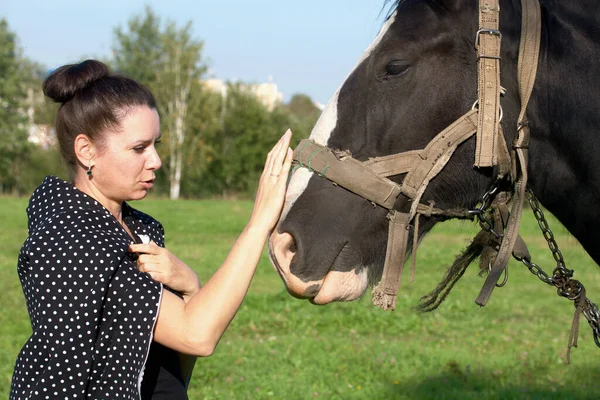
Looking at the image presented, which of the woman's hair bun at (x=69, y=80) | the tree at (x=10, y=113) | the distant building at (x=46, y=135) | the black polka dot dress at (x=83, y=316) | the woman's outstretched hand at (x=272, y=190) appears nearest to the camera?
the black polka dot dress at (x=83, y=316)

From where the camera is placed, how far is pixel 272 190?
2.26 metres

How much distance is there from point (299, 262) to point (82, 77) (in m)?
0.98

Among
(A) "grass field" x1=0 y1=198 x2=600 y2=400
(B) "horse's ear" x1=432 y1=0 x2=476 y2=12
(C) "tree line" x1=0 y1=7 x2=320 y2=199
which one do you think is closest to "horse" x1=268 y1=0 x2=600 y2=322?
(B) "horse's ear" x1=432 y1=0 x2=476 y2=12

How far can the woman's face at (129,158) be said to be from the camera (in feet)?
7.69

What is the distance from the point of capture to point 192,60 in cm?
4072

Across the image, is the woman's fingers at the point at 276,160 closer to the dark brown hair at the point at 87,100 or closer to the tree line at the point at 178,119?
the dark brown hair at the point at 87,100

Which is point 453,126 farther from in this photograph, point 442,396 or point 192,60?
point 192,60

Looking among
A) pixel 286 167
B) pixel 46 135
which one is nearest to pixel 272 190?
pixel 286 167

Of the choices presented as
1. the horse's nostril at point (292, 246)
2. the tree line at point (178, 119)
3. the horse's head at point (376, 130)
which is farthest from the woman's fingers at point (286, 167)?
the tree line at point (178, 119)

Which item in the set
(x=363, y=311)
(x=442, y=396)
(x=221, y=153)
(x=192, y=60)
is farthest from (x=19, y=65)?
(x=442, y=396)

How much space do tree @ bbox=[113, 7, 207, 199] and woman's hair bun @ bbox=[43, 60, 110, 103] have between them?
127 ft

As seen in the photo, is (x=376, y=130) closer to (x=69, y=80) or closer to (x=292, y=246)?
(x=292, y=246)

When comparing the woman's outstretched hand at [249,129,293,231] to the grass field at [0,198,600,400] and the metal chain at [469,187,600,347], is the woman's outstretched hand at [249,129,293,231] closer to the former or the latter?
the metal chain at [469,187,600,347]

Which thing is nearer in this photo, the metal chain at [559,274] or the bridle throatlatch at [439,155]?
the bridle throatlatch at [439,155]
